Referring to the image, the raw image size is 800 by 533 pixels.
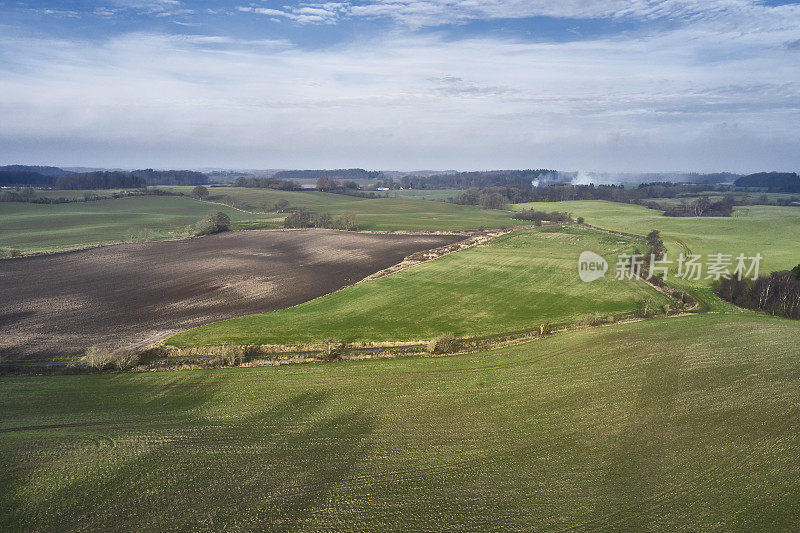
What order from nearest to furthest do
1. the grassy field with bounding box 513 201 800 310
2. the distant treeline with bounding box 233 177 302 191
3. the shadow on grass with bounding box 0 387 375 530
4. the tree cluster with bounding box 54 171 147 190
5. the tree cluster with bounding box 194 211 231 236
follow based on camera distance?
the shadow on grass with bounding box 0 387 375 530 → the grassy field with bounding box 513 201 800 310 → the tree cluster with bounding box 194 211 231 236 → the tree cluster with bounding box 54 171 147 190 → the distant treeline with bounding box 233 177 302 191

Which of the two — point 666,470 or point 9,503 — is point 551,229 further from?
point 9,503

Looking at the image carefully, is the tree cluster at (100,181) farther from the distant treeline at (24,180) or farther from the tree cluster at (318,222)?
the tree cluster at (318,222)

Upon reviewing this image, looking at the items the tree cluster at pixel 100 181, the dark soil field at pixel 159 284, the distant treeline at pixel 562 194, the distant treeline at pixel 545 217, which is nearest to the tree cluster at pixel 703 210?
the distant treeline at pixel 545 217

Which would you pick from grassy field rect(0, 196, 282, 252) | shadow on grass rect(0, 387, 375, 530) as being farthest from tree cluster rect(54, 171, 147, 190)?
shadow on grass rect(0, 387, 375, 530)

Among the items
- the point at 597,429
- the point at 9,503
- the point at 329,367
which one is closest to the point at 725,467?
the point at 597,429

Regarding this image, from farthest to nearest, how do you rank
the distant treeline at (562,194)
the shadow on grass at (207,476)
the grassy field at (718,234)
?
the distant treeline at (562,194) < the grassy field at (718,234) < the shadow on grass at (207,476)

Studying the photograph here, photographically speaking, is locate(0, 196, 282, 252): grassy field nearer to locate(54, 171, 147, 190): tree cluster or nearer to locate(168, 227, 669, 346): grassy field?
locate(168, 227, 669, 346): grassy field

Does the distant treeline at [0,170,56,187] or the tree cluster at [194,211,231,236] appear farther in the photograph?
the distant treeline at [0,170,56,187]
